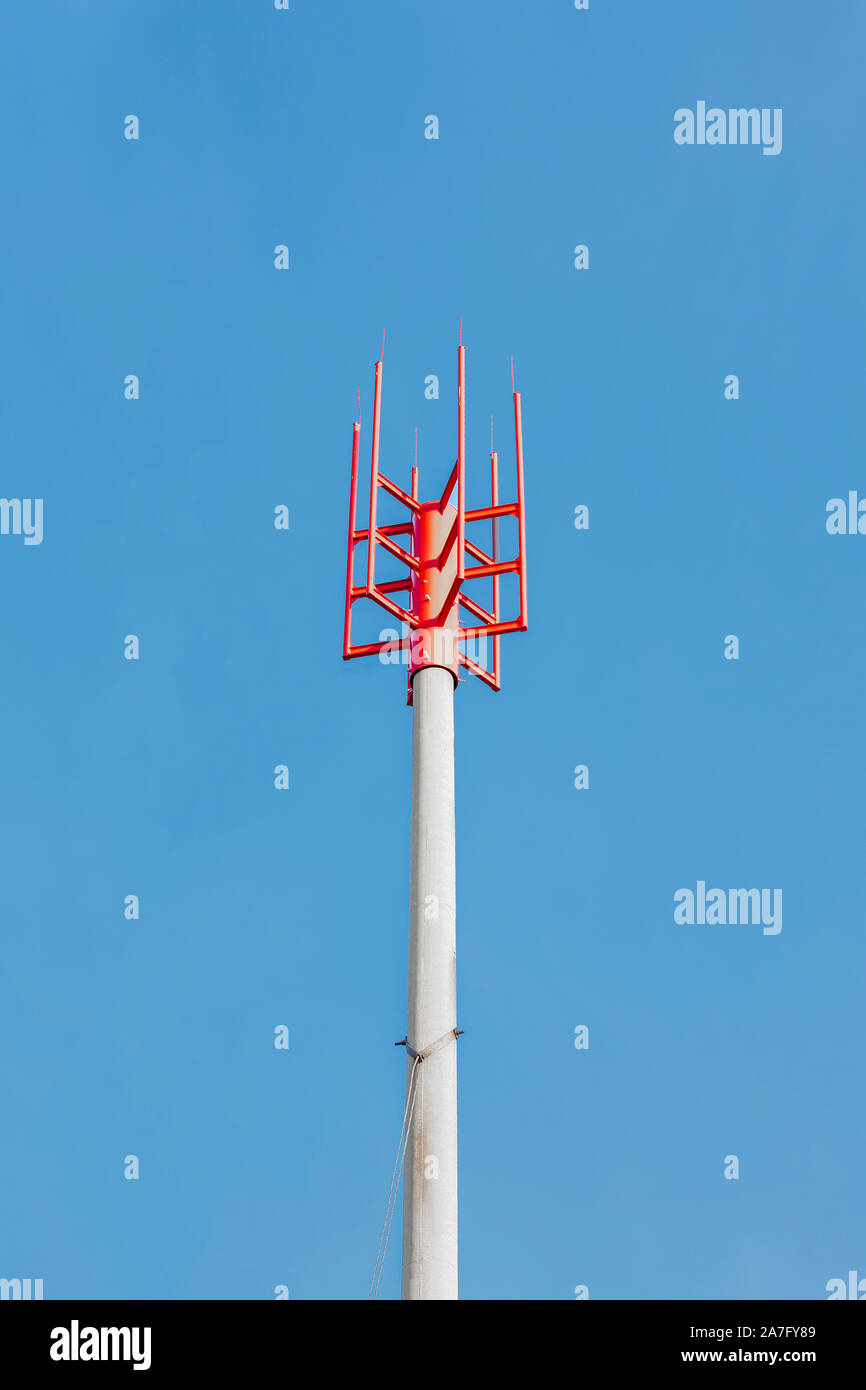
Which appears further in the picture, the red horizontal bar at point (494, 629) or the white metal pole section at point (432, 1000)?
the red horizontal bar at point (494, 629)

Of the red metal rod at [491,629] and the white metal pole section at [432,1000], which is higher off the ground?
the red metal rod at [491,629]

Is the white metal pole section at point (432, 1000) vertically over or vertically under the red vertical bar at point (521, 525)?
under

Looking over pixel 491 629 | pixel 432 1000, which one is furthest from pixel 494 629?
pixel 432 1000

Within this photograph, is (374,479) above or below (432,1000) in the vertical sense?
above

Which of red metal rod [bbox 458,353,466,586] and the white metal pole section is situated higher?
red metal rod [bbox 458,353,466,586]

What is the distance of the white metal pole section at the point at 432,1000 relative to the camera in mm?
18781

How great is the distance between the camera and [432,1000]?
2003cm

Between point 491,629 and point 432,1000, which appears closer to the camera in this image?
point 432,1000

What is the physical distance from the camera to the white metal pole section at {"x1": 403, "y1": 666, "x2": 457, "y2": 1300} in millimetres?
18781

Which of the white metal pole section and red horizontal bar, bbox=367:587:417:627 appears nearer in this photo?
the white metal pole section

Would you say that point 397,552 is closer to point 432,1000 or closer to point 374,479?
point 374,479
